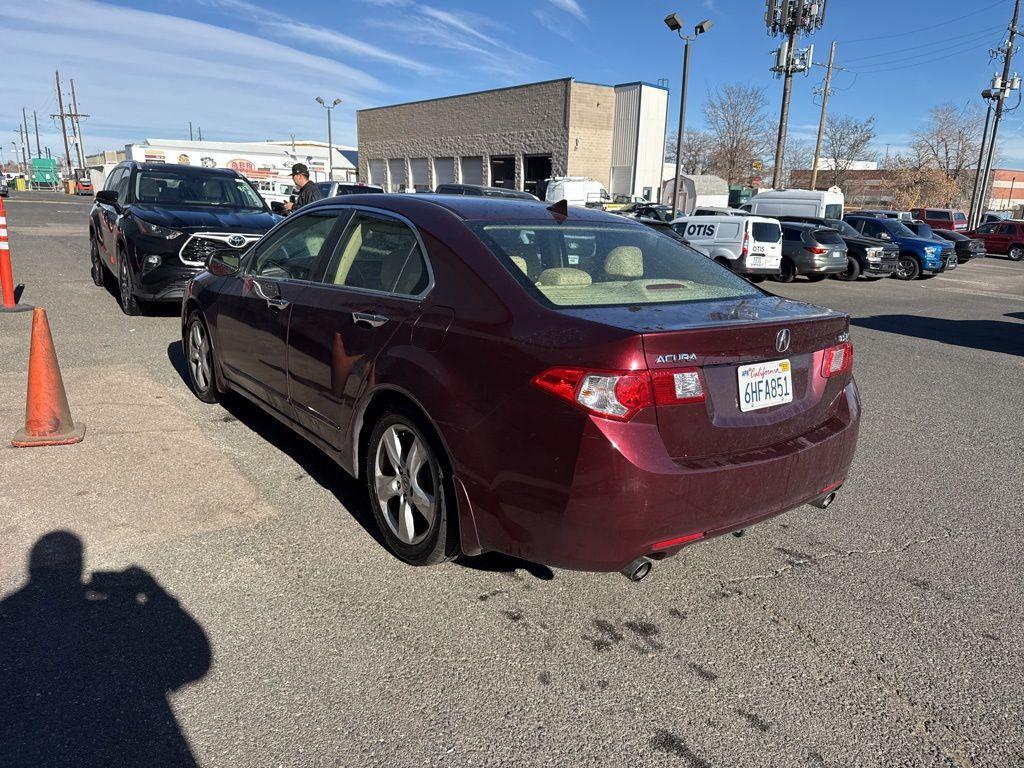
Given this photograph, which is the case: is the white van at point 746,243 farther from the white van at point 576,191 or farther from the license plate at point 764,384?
the license plate at point 764,384

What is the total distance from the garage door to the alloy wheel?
48.7 m

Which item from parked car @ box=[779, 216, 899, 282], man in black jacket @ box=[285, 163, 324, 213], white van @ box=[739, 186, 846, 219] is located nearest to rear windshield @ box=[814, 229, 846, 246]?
parked car @ box=[779, 216, 899, 282]

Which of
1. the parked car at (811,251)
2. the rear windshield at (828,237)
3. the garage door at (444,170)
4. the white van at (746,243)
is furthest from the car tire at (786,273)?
the garage door at (444,170)

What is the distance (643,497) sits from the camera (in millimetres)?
2455

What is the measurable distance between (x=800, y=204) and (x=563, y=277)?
26790 mm

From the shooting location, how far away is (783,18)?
34.7 m

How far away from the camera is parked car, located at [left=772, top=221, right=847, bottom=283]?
60.1 ft

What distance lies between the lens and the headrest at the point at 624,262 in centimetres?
335

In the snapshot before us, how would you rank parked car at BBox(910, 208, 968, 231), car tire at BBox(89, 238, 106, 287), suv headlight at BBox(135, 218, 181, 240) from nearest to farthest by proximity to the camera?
suv headlight at BBox(135, 218, 181, 240), car tire at BBox(89, 238, 106, 287), parked car at BBox(910, 208, 968, 231)

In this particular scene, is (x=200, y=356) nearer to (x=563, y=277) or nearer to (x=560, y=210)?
(x=560, y=210)

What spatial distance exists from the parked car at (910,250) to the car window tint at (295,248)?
Answer: 2025cm

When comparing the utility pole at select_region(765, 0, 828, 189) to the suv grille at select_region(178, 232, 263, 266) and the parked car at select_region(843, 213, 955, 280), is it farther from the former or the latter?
the suv grille at select_region(178, 232, 263, 266)

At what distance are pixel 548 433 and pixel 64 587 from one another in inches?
84.9

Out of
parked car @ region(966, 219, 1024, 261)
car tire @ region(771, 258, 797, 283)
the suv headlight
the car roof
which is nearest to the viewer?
the car roof
